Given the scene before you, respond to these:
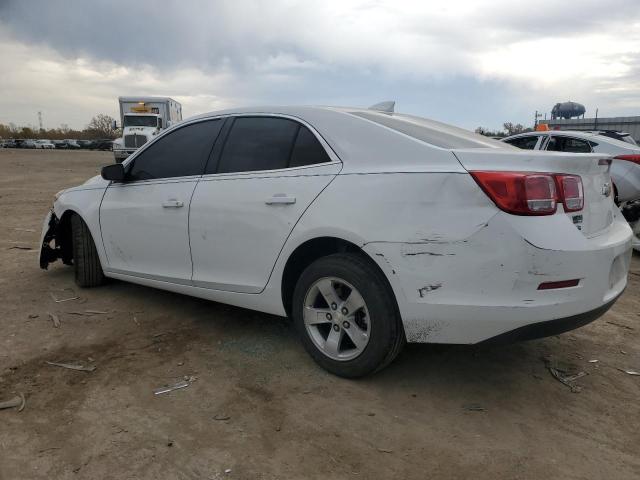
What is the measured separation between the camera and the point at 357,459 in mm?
2475

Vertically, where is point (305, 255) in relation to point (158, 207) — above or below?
below

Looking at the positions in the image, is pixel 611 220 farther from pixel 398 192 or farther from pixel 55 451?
pixel 55 451

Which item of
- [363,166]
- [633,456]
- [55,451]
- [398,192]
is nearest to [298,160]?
[363,166]

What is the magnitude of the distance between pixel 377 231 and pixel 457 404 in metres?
1.07

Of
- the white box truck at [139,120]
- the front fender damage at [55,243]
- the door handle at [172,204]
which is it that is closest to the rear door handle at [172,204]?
the door handle at [172,204]

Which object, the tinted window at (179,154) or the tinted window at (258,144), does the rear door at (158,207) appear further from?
the tinted window at (258,144)

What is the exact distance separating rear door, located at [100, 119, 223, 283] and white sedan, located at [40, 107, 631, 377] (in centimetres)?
2

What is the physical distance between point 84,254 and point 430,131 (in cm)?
340

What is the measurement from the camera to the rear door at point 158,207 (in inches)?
156

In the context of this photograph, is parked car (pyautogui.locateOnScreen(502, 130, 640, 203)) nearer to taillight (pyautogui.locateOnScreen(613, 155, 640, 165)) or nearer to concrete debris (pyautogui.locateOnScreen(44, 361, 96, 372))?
taillight (pyautogui.locateOnScreen(613, 155, 640, 165))

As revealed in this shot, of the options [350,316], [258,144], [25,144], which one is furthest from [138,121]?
[25,144]

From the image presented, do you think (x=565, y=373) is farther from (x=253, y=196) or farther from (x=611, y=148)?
(x=611, y=148)

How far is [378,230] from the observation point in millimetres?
2842

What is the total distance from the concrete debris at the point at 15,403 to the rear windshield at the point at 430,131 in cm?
255
